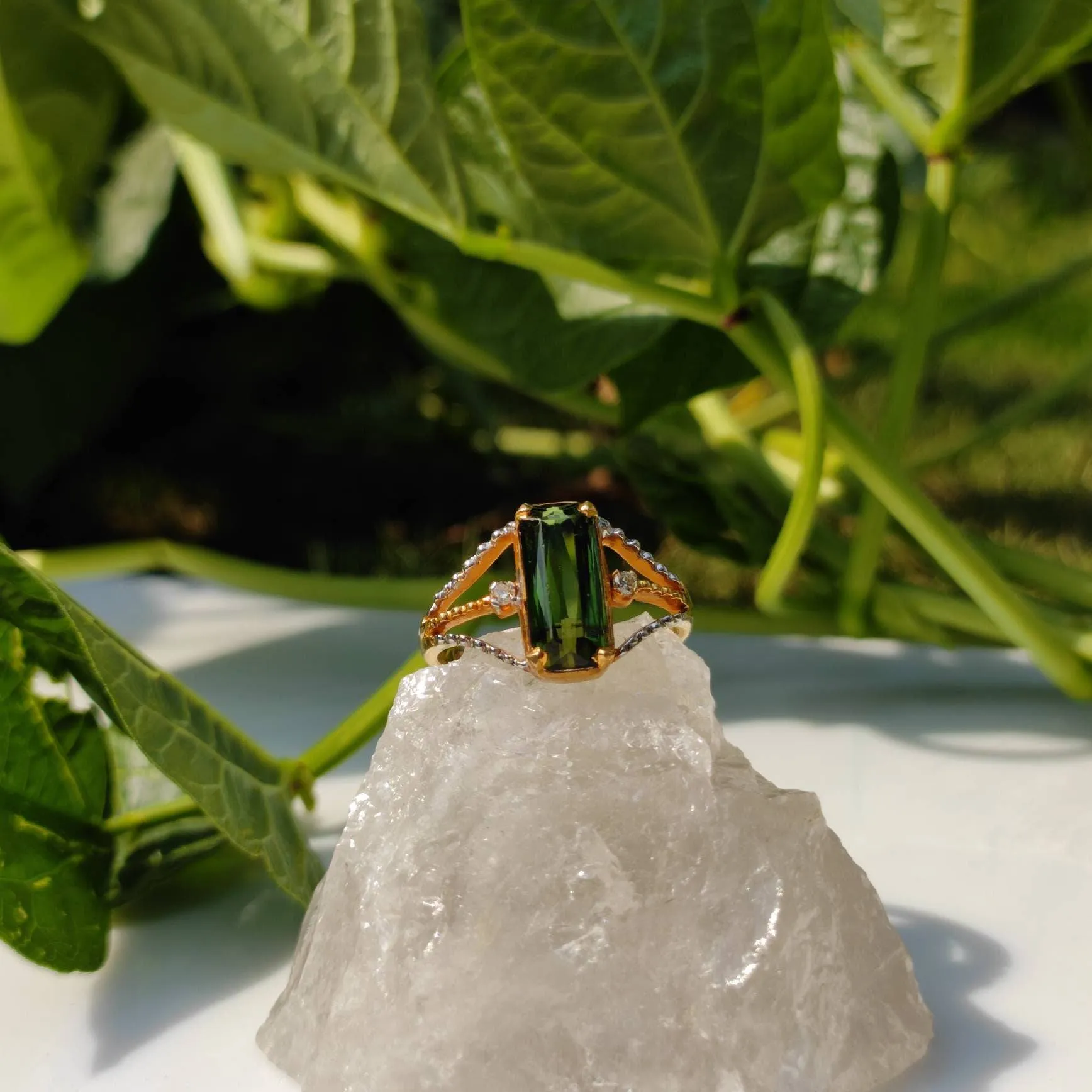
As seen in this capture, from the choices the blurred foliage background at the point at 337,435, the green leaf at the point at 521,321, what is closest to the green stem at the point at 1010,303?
the blurred foliage background at the point at 337,435

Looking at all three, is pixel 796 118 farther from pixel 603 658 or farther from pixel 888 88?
pixel 603 658

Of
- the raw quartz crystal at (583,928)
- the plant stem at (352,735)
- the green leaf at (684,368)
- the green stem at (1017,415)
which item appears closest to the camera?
the raw quartz crystal at (583,928)

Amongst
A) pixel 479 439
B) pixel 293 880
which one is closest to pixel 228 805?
pixel 293 880

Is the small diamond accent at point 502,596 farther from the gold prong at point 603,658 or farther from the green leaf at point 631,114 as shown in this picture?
the green leaf at point 631,114

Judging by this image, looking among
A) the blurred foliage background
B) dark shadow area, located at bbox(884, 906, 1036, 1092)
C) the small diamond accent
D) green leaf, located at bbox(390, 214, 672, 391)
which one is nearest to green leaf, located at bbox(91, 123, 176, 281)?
the blurred foliage background

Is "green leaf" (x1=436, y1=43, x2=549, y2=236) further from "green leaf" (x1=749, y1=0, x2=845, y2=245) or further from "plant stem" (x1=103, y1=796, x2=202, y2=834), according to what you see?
"plant stem" (x1=103, y1=796, x2=202, y2=834)

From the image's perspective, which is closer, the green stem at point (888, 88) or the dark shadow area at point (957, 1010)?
the dark shadow area at point (957, 1010)
